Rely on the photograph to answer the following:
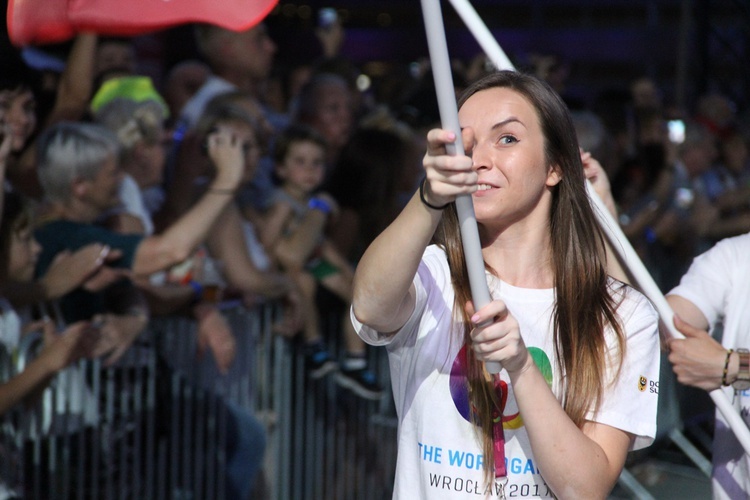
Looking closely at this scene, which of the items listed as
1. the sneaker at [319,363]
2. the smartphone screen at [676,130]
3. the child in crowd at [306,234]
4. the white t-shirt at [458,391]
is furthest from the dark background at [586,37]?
the white t-shirt at [458,391]

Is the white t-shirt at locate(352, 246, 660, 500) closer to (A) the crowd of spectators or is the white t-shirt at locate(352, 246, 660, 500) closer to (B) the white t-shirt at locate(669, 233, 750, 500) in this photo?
(B) the white t-shirt at locate(669, 233, 750, 500)

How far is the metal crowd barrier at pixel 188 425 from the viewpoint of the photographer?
3982 mm

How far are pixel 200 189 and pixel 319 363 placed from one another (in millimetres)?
1128

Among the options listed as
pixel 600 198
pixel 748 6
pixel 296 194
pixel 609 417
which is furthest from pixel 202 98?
pixel 748 6

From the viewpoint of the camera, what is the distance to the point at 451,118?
1901 mm

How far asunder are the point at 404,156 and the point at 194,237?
189 cm

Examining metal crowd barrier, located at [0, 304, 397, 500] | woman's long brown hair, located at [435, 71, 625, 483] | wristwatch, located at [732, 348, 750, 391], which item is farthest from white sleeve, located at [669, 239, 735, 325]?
metal crowd barrier, located at [0, 304, 397, 500]

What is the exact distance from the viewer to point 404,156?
230 inches

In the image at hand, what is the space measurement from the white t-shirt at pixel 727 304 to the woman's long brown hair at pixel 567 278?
85 centimetres

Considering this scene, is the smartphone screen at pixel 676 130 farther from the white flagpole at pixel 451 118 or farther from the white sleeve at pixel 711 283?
the white flagpole at pixel 451 118

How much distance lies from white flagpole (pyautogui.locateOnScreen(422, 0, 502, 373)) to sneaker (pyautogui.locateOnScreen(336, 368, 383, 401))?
3306 millimetres

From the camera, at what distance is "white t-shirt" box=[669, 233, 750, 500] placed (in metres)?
3.14

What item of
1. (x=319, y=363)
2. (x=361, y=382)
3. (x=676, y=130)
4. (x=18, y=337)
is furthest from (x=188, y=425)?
(x=676, y=130)

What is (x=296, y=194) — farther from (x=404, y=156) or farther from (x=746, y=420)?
(x=746, y=420)
